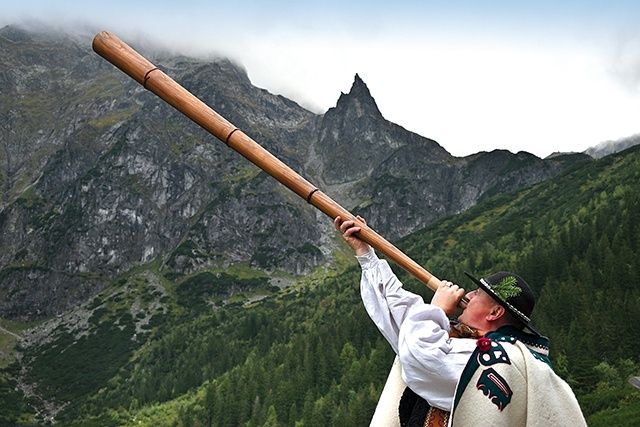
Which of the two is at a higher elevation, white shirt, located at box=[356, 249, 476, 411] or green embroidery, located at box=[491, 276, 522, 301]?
green embroidery, located at box=[491, 276, 522, 301]

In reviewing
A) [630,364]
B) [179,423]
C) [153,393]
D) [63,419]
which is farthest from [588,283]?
[63,419]

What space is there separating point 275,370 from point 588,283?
67.9 meters

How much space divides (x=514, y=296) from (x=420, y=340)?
93 cm

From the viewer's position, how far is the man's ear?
157 inches

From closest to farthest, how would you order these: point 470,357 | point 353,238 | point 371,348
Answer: point 470,357 → point 353,238 → point 371,348

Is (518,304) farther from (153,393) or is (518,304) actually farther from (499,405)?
(153,393)

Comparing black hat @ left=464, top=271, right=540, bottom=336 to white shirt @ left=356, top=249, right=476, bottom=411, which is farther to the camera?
black hat @ left=464, top=271, right=540, bottom=336

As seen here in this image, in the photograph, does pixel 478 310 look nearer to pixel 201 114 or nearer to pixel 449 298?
pixel 449 298

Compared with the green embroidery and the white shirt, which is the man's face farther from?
the white shirt

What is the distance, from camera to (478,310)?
13.4 ft

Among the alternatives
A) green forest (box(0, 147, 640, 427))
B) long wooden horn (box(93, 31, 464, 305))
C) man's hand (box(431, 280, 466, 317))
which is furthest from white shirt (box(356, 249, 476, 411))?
green forest (box(0, 147, 640, 427))

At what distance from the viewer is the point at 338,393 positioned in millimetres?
94375

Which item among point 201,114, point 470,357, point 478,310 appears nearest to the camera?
point 470,357

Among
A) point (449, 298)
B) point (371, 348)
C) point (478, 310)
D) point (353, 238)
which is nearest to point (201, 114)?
point (353, 238)
